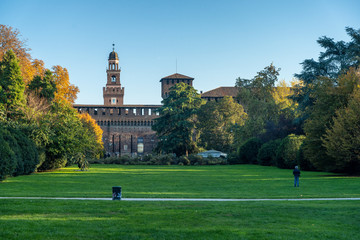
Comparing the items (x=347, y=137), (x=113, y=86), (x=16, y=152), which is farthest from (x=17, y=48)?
(x=113, y=86)

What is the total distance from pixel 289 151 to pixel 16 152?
24.5 m

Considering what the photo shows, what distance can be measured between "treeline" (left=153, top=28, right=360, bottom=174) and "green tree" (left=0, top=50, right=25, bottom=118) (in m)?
24.1

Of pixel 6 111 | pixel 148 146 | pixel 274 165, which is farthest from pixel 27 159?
pixel 148 146

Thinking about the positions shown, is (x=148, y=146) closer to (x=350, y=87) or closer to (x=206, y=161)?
(x=206, y=161)

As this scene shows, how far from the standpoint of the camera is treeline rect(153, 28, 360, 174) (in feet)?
97.5

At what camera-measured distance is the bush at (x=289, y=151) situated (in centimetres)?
4012

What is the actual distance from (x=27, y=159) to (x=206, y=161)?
2799cm

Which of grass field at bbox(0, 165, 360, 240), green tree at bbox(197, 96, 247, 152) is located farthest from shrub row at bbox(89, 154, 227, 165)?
grass field at bbox(0, 165, 360, 240)

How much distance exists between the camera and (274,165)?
156 ft

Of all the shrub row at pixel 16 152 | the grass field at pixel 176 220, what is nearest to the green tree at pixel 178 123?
the shrub row at pixel 16 152

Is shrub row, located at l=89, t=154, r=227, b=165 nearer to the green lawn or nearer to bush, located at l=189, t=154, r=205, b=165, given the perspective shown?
bush, located at l=189, t=154, r=205, b=165

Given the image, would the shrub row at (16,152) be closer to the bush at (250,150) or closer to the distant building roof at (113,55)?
the bush at (250,150)

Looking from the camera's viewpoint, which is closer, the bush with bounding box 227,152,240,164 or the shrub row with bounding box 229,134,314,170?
the shrub row with bounding box 229,134,314,170

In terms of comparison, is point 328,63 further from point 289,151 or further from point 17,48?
point 17,48
